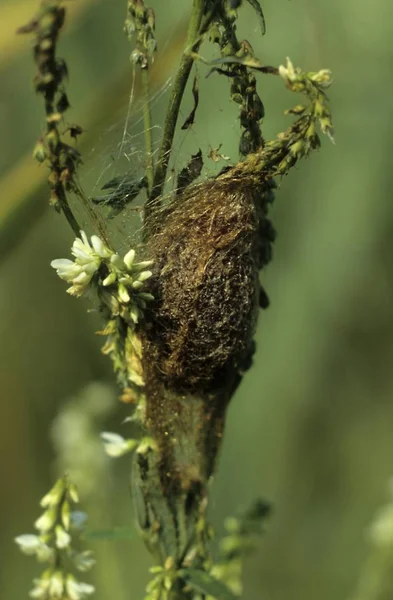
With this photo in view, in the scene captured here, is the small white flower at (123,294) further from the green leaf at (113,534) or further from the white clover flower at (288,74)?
the green leaf at (113,534)

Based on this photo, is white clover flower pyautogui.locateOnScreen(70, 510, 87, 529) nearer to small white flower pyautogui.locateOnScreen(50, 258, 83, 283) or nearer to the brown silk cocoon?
the brown silk cocoon

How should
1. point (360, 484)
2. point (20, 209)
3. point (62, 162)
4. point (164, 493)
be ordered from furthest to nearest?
point (360, 484) < point (20, 209) < point (164, 493) < point (62, 162)

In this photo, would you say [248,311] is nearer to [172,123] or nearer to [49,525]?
[172,123]

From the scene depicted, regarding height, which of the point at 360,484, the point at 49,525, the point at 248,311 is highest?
the point at 360,484

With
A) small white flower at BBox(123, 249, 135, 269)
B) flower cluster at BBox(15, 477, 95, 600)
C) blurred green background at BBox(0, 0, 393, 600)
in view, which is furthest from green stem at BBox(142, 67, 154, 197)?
blurred green background at BBox(0, 0, 393, 600)

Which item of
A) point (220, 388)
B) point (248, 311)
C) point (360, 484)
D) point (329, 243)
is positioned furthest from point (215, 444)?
point (360, 484)

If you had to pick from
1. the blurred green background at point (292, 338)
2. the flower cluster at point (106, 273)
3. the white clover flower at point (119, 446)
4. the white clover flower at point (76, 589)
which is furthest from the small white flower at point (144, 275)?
the blurred green background at point (292, 338)

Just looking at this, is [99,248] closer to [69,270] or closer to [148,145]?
[69,270]
